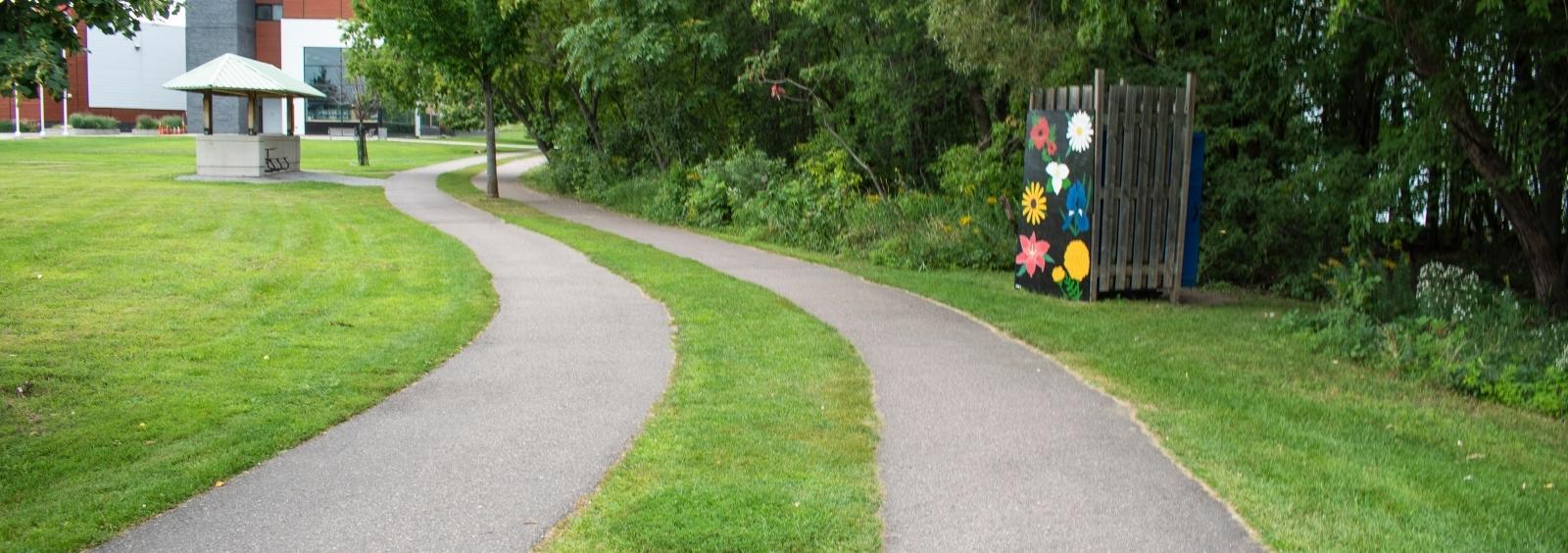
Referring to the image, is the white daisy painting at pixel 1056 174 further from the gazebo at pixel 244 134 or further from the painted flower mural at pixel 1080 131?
the gazebo at pixel 244 134

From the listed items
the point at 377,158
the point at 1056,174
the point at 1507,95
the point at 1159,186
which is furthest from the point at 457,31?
the point at 377,158

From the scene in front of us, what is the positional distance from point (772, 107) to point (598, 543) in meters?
20.1

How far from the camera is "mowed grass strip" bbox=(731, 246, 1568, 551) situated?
5359 millimetres

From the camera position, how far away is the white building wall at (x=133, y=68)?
74.2m

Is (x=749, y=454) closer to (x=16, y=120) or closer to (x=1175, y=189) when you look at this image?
(x=1175, y=189)

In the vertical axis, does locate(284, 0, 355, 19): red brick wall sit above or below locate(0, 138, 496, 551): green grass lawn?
above

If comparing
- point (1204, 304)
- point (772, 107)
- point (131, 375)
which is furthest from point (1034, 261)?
point (772, 107)

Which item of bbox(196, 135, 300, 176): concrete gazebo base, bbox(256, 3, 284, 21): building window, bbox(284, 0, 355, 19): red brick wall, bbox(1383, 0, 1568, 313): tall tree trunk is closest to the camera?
bbox(1383, 0, 1568, 313): tall tree trunk

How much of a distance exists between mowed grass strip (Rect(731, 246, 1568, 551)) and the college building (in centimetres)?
6574

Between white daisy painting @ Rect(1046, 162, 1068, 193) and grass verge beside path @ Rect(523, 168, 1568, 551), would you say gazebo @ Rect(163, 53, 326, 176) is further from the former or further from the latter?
grass verge beside path @ Rect(523, 168, 1568, 551)

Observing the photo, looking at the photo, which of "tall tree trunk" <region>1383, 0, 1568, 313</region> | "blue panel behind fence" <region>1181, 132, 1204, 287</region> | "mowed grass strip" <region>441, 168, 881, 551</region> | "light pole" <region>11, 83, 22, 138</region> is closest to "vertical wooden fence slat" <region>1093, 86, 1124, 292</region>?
"blue panel behind fence" <region>1181, 132, 1204, 287</region>

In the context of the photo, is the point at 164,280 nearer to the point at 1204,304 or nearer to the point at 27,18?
the point at 27,18

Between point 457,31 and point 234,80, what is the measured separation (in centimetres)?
1059

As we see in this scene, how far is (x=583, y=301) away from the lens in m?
11.8
